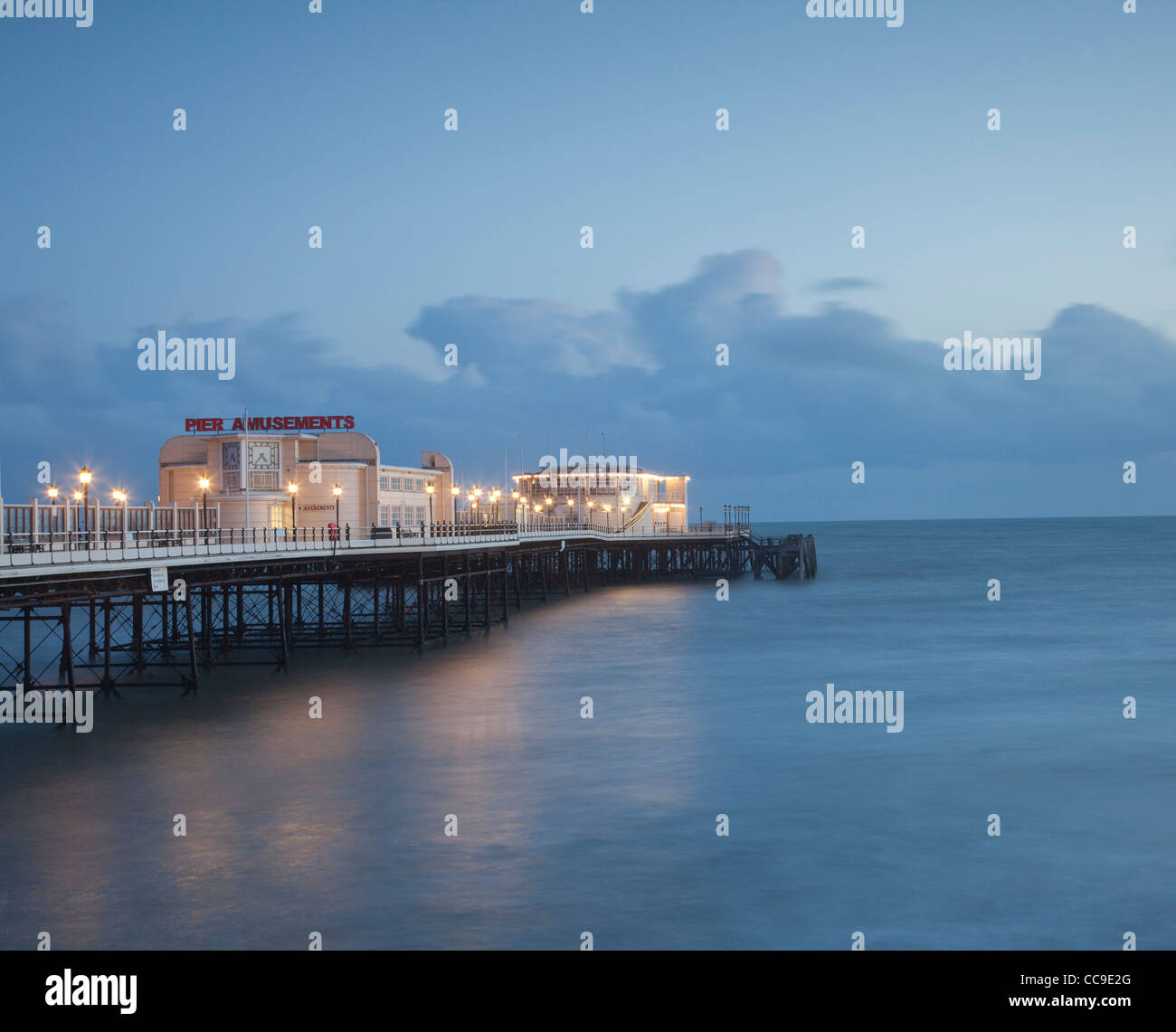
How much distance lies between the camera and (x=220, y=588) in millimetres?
58406

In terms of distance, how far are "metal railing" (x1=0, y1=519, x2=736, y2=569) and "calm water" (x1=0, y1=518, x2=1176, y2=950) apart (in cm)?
446

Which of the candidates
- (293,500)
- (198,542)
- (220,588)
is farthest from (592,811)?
(220,588)

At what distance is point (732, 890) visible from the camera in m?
18.7

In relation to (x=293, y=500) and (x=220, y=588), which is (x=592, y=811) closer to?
(x=293, y=500)

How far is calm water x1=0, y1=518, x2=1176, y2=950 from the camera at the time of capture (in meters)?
17.3

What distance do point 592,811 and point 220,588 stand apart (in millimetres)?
39681

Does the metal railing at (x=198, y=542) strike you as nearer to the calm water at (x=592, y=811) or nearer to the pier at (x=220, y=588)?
the pier at (x=220, y=588)

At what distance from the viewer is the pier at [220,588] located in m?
30.7

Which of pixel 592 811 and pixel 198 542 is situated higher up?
pixel 198 542

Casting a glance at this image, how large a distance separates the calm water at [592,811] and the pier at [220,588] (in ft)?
9.25

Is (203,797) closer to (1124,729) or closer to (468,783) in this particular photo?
(468,783)

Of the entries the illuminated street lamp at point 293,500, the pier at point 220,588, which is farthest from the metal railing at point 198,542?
the illuminated street lamp at point 293,500

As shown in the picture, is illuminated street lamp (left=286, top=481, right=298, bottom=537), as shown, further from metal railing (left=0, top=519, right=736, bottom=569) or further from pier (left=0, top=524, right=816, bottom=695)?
pier (left=0, top=524, right=816, bottom=695)

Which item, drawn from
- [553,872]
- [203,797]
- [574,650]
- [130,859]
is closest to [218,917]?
[130,859]
